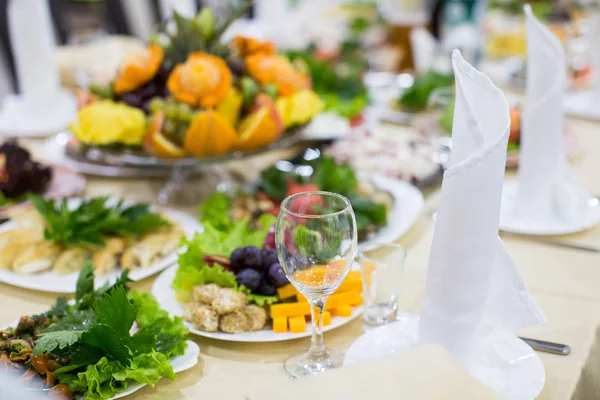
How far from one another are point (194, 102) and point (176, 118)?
0.18 feet

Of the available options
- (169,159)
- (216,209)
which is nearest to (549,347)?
(216,209)

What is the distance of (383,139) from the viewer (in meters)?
1.92

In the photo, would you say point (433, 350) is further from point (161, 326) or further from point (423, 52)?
point (423, 52)

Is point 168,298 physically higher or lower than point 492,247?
lower

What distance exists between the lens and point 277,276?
1.07 meters

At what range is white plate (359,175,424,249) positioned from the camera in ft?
4.63

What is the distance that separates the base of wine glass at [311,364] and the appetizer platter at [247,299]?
44 mm

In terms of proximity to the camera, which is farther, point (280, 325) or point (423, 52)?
point (423, 52)

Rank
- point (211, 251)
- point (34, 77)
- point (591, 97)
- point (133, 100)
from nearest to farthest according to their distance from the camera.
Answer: point (211, 251) < point (133, 100) < point (34, 77) < point (591, 97)

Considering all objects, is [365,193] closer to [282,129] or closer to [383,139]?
[282,129]

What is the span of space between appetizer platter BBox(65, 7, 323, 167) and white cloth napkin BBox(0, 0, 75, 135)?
52 cm

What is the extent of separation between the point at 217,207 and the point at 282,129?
0.27 meters

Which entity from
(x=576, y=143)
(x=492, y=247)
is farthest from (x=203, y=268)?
(x=576, y=143)

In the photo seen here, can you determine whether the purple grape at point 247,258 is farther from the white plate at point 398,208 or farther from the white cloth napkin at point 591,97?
the white cloth napkin at point 591,97
